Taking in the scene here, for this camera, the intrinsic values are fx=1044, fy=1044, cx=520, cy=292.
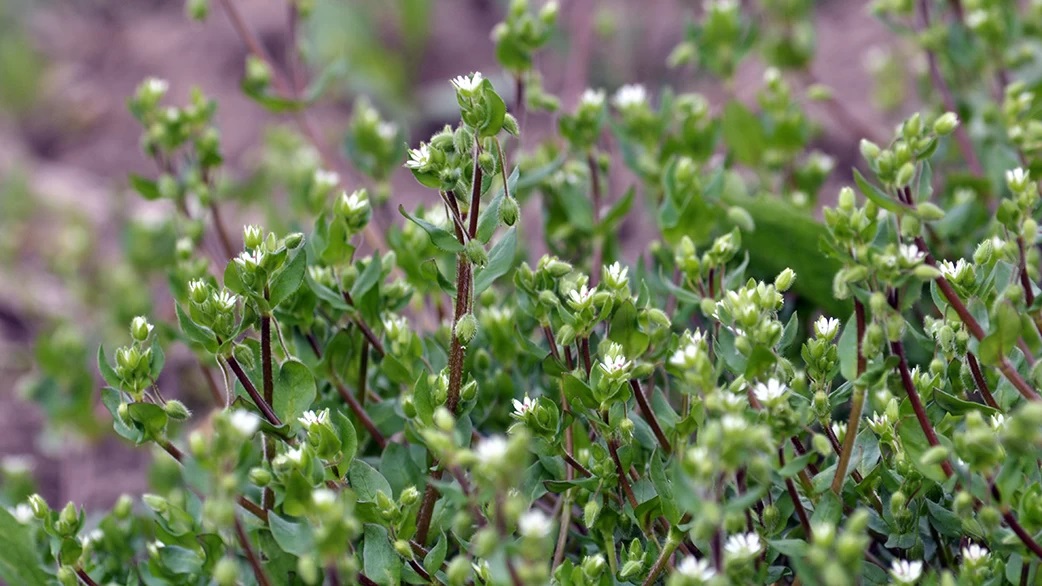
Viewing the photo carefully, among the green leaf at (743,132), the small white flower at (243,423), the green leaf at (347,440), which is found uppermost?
the green leaf at (743,132)

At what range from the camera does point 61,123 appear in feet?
12.5

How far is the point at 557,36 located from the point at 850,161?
91 cm

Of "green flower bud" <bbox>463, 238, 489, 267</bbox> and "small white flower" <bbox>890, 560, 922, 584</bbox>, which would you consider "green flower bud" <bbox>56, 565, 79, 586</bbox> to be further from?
"small white flower" <bbox>890, 560, 922, 584</bbox>

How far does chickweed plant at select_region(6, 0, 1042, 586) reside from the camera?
1.01m

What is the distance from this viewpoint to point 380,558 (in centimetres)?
120

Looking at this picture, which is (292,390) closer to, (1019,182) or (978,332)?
(978,332)

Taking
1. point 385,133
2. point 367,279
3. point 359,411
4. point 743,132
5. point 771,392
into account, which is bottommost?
point 771,392

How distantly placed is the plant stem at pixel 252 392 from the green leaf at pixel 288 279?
0.08 metres

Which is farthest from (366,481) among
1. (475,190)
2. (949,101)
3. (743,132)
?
(949,101)

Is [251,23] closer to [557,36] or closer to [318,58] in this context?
[318,58]

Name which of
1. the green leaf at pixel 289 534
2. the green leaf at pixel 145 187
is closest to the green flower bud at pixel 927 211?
the green leaf at pixel 289 534

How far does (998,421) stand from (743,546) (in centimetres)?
34

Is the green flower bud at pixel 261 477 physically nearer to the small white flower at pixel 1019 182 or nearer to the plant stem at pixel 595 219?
the plant stem at pixel 595 219

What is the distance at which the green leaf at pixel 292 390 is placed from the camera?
4.04ft
